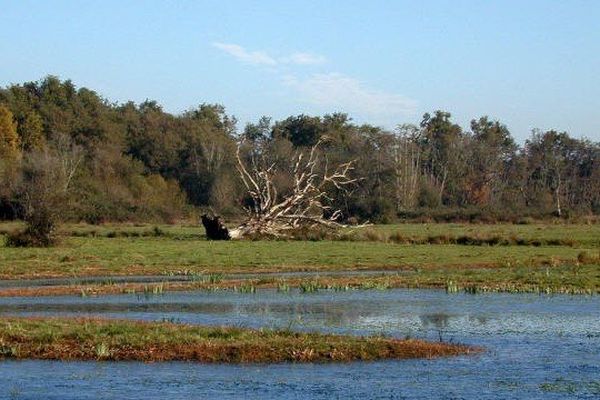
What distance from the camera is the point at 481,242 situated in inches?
2244

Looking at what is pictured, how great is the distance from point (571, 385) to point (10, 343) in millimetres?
10414

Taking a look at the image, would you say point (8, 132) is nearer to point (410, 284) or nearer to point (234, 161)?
point (234, 161)

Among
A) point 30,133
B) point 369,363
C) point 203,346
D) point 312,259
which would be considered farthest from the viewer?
point 30,133

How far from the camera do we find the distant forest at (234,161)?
93.3 m

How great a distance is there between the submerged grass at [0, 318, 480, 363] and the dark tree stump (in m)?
37.8

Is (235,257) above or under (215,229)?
under

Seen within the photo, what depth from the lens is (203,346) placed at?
65.6 ft

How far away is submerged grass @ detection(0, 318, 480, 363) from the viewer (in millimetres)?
19531

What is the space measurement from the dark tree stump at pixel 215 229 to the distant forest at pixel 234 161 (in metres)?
23.5

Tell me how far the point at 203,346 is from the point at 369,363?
3.18 meters

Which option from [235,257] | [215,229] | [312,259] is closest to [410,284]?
[312,259]

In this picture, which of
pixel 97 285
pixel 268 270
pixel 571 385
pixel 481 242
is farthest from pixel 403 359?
pixel 481 242

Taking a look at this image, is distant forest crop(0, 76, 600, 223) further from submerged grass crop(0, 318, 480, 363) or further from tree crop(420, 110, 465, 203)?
submerged grass crop(0, 318, 480, 363)

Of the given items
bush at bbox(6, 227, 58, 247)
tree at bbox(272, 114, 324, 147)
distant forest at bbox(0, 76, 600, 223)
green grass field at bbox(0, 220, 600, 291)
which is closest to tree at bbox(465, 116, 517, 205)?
distant forest at bbox(0, 76, 600, 223)
